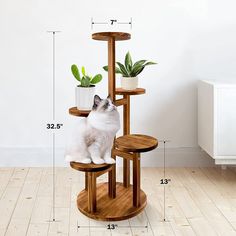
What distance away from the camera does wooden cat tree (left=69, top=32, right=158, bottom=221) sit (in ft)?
8.14

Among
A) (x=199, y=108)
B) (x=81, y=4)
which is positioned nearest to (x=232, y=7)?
(x=199, y=108)

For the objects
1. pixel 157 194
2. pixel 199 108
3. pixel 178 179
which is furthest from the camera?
pixel 199 108

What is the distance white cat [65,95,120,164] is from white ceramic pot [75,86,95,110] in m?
0.10

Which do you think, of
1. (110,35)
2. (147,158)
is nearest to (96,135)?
(110,35)

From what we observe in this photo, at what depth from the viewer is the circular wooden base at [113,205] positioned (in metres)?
2.49

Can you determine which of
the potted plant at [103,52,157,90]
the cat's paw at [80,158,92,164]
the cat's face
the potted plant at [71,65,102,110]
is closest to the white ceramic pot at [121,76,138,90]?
the potted plant at [103,52,157,90]

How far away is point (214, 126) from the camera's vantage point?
313cm

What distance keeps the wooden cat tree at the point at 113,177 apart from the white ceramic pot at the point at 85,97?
43 mm

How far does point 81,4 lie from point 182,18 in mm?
775

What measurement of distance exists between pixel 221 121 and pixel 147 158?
733 millimetres

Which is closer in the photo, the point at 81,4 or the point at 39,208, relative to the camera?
the point at 39,208

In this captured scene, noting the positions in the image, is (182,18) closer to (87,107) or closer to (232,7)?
(232,7)

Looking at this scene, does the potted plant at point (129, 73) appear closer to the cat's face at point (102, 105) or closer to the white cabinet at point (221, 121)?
the cat's face at point (102, 105)

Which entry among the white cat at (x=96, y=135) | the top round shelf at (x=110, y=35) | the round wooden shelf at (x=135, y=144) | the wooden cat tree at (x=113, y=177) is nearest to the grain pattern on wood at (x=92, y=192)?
the wooden cat tree at (x=113, y=177)
